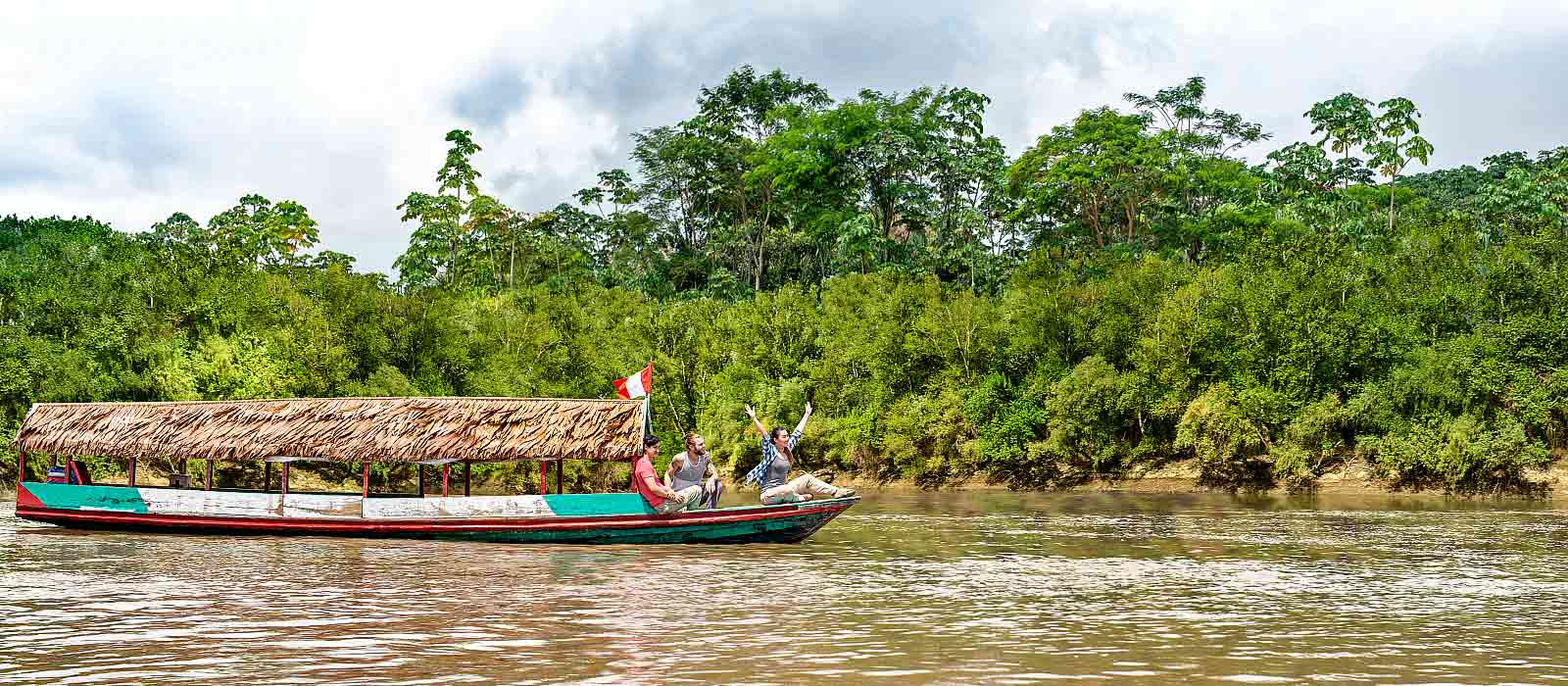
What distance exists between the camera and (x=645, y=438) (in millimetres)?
23734

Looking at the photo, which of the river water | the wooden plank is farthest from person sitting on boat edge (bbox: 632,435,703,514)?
the wooden plank

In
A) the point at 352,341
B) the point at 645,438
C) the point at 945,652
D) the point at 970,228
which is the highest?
the point at 970,228

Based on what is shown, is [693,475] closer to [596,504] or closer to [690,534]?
[690,534]

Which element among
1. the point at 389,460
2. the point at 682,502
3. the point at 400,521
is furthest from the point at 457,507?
the point at 682,502

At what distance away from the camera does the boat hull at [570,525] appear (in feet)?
76.4

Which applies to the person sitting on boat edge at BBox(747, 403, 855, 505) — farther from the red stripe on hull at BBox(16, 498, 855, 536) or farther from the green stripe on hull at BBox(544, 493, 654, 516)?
the green stripe on hull at BBox(544, 493, 654, 516)

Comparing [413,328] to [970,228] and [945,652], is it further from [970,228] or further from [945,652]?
[945,652]

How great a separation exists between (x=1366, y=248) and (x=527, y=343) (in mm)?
32535

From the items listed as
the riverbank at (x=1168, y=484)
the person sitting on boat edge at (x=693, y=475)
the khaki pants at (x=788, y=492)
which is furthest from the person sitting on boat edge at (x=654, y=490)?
the riverbank at (x=1168, y=484)

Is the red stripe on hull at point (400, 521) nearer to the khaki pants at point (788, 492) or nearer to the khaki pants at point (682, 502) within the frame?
the khaki pants at point (682, 502)

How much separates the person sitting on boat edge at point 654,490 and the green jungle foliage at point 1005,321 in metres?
22.2

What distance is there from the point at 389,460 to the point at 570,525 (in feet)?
11.2

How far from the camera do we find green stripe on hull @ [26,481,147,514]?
2625cm

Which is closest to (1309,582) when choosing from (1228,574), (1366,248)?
(1228,574)
